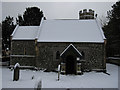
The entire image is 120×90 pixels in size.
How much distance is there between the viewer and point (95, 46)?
24.0 m

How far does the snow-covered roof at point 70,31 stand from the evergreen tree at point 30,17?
13.6m

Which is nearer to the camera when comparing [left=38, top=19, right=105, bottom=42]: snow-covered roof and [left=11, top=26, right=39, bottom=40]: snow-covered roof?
[left=38, top=19, right=105, bottom=42]: snow-covered roof

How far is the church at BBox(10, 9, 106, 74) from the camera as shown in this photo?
23016 mm

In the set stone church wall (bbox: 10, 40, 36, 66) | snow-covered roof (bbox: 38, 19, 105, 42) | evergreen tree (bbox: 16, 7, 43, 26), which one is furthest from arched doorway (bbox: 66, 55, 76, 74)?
evergreen tree (bbox: 16, 7, 43, 26)

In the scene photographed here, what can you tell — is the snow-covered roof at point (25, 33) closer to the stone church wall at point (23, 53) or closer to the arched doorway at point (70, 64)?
the stone church wall at point (23, 53)

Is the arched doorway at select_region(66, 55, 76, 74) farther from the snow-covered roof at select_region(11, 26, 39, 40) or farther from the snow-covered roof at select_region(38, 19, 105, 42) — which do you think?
the snow-covered roof at select_region(11, 26, 39, 40)

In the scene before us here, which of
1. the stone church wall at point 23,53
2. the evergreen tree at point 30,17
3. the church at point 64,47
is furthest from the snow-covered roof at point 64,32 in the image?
the evergreen tree at point 30,17

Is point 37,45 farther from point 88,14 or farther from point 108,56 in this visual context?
point 108,56

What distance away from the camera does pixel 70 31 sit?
1019 inches

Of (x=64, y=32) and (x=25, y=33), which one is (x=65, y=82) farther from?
(x=25, y=33)

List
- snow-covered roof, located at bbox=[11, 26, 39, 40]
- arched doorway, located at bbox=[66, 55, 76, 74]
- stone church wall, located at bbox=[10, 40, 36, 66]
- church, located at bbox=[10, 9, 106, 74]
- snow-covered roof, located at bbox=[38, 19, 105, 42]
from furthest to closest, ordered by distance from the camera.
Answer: snow-covered roof, located at bbox=[11, 26, 39, 40]
stone church wall, located at bbox=[10, 40, 36, 66]
snow-covered roof, located at bbox=[38, 19, 105, 42]
church, located at bbox=[10, 9, 106, 74]
arched doorway, located at bbox=[66, 55, 76, 74]

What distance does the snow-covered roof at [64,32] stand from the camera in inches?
963

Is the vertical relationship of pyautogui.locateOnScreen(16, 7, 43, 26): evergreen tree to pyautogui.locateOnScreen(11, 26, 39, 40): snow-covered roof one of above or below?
above

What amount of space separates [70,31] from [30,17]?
19.3 meters
